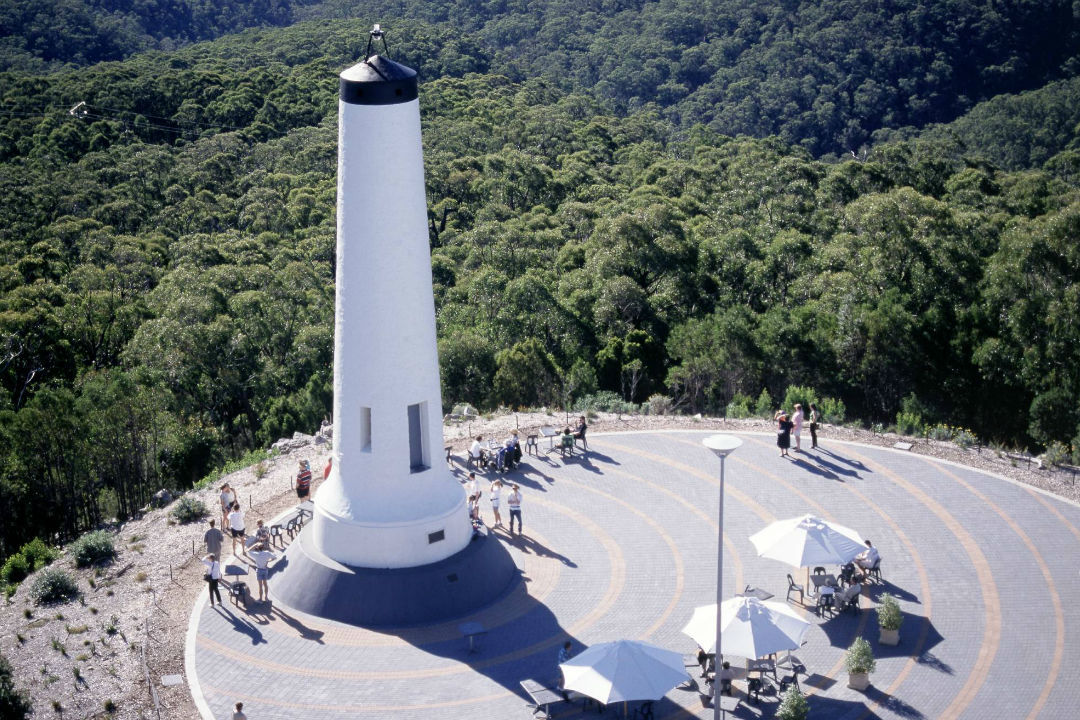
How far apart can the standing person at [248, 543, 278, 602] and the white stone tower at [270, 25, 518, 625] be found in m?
0.36

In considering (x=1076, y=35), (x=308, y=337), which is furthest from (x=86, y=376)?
(x=1076, y=35)

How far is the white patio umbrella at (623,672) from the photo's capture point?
23078 millimetres

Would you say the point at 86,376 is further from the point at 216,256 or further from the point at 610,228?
the point at 610,228

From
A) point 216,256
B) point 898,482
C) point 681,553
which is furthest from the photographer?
point 216,256

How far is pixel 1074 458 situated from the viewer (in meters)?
37.2

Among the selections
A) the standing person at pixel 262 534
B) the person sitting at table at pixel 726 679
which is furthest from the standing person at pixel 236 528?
the person sitting at table at pixel 726 679

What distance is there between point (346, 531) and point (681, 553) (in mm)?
9228

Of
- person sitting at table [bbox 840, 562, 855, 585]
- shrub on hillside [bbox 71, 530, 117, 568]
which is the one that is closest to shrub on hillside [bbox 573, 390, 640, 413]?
person sitting at table [bbox 840, 562, 855, 585]

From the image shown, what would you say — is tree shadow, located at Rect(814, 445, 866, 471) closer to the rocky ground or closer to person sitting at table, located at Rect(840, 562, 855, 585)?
the rocky ground

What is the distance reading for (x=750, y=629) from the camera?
24672mm

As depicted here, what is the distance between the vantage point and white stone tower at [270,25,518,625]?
2678 centimetres

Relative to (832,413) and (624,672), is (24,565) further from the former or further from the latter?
(832,413)

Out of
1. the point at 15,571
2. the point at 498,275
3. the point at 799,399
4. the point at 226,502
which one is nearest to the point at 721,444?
the point at 226,502

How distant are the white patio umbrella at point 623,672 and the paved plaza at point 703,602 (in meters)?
1.29
